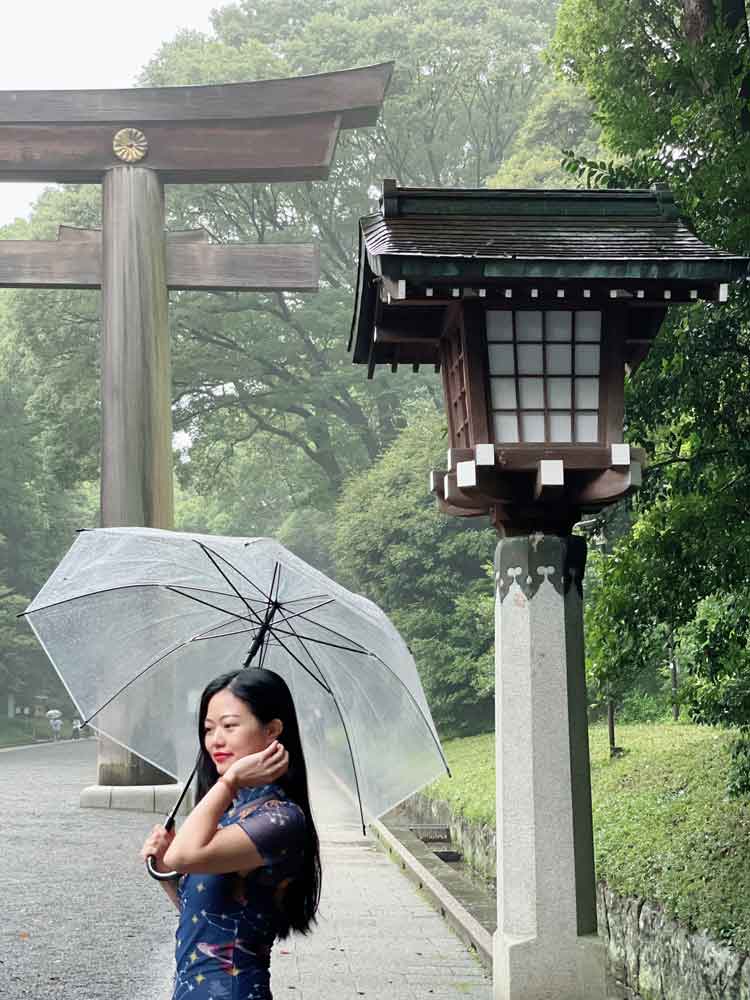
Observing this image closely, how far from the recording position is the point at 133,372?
648 inches

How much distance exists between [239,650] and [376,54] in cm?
3281

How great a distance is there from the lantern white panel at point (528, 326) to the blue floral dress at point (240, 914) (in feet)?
15.4

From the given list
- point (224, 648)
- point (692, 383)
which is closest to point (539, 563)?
point (692, 383)

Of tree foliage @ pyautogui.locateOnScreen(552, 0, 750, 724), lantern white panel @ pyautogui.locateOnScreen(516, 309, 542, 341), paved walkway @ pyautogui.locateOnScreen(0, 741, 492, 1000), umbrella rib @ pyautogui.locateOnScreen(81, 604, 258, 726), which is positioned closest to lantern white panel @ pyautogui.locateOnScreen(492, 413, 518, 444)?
lantern white panel @ pyautogui.locateOnScreen(516, 309, 542, 341)

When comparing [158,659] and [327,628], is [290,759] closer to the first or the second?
[327,628]

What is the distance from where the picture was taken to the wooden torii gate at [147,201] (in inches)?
647

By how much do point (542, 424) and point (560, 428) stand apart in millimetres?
110

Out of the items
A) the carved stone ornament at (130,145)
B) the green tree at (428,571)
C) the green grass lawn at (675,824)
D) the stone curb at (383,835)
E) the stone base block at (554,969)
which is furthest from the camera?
the green tree at (428,571)

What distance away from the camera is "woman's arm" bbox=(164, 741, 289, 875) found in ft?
9.83

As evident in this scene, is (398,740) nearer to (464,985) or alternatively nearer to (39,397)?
(464,985)

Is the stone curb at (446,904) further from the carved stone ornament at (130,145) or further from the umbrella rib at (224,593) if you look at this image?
the carved stone ornament at (130,145)

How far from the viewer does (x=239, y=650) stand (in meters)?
5.31

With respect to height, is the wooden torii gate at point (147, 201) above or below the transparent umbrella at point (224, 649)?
above

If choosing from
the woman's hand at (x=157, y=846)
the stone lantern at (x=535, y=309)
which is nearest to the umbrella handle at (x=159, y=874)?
the woman's hand at (x=157, y=846)
